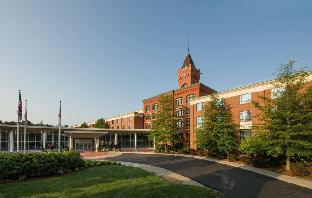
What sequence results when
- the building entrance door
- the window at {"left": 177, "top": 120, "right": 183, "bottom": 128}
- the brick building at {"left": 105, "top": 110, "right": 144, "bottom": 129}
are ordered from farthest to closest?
the brick building at {"left": 105, "top": 110, "right": 144, "bottom": 129} < the building entrance door < the window at {"left": 177, "top": 120, "right": 183, "bottom": 128}

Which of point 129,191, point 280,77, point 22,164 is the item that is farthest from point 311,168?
point 22,164

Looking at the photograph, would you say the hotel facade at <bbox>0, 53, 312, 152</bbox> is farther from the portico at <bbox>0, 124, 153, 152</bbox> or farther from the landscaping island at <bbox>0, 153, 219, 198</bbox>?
the landscaping island at <bbox>0, 153, 219, 198</bbox>

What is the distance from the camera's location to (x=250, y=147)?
93.7 ft

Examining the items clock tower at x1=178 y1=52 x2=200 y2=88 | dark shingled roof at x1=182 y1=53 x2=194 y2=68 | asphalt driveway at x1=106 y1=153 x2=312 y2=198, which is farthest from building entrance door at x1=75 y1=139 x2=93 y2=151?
asphalt driveway at x1=106 y1=153 x2=312 y2=198

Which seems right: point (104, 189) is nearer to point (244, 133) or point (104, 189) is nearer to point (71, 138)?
point (244, 133)

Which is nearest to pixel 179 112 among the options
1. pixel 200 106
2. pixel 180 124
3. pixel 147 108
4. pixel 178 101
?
pixel 178 101

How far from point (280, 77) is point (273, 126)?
5.35 m

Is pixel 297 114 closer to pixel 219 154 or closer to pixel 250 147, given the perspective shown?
pixel 250 147

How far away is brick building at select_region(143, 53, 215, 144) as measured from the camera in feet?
193

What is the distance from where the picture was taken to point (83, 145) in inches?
2566

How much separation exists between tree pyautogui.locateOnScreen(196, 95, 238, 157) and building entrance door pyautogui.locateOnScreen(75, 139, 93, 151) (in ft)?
106

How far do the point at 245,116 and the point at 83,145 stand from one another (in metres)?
38.2

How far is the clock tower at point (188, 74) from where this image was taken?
75.1 meters

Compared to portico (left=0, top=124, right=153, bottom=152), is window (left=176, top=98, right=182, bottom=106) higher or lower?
higher
